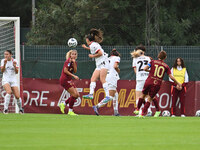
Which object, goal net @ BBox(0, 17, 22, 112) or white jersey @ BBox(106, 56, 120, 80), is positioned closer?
white jersey @ BBox(106, 56, 120, 80)

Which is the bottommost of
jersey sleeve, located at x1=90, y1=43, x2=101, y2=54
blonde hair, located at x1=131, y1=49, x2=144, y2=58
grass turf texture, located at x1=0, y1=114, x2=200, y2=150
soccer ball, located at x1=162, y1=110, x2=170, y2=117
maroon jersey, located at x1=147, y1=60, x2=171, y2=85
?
soccer ball, located at x1=162, y1=110, x2=170, y2=117

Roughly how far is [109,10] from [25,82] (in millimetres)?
17863

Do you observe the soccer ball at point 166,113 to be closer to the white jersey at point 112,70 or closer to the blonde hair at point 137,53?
the white jersey at point 112,70

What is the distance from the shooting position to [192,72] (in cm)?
2023

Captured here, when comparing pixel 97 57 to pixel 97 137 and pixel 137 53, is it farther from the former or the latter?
pixel 97 137

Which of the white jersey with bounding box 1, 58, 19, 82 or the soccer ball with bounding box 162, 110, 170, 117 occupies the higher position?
the white jersey with bounding box 1, 58, 19, 82

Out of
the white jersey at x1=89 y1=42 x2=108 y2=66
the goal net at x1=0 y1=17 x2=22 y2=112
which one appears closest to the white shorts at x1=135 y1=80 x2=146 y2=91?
the white jersey at x1=89 y1=42 x2=108 y2=66

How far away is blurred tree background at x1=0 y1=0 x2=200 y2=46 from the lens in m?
34.9

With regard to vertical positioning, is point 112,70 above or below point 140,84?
above

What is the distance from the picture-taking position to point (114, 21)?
37.2m

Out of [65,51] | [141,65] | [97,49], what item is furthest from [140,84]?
[65,51]

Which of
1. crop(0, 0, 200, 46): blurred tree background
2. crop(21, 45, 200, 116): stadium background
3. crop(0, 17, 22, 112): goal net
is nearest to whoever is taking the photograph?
crop(0, 17, 22, 112): goal net

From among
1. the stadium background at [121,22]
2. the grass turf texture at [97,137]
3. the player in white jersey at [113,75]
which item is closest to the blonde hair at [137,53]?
the player in white jersey at [113,75]

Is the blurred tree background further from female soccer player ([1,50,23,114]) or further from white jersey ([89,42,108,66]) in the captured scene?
white jersey ([89,42,108,66])
